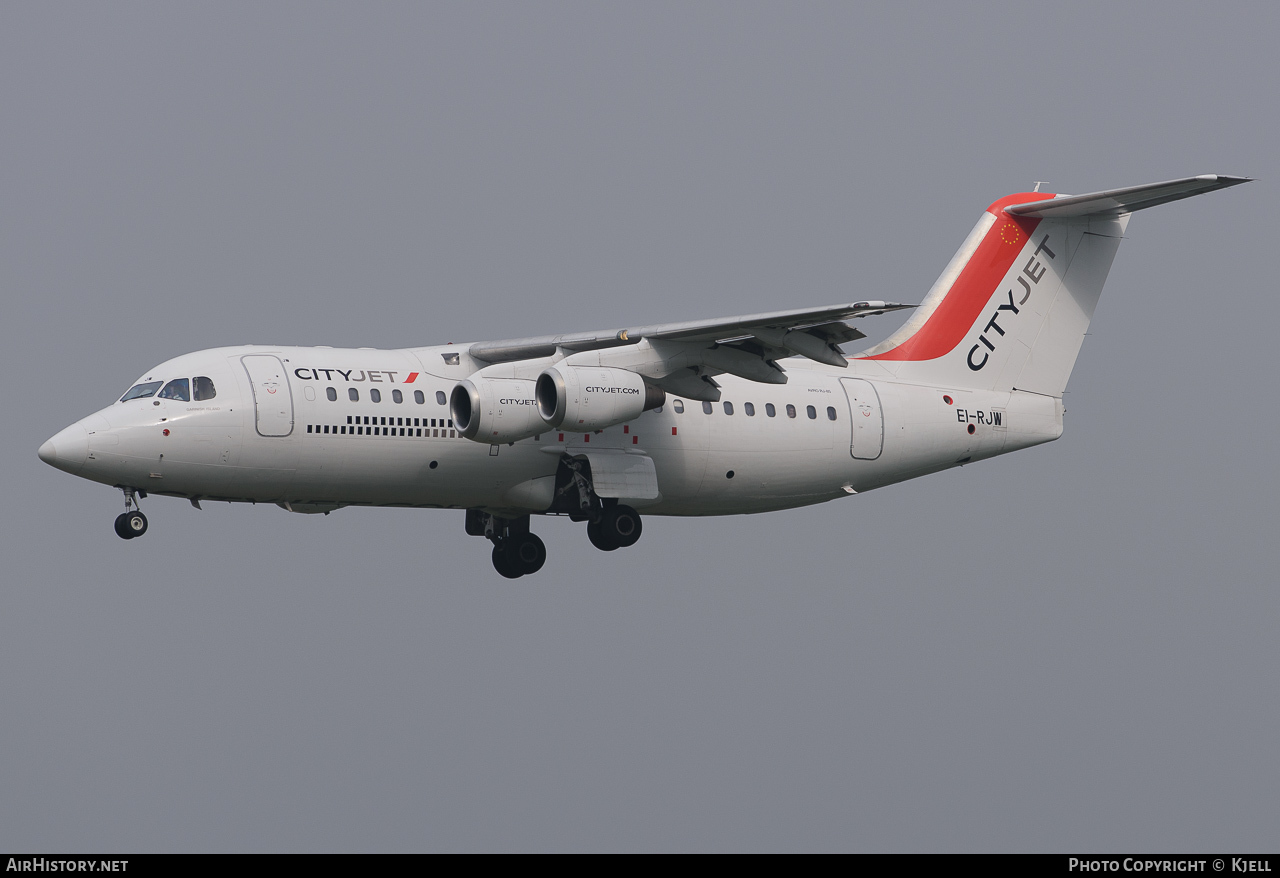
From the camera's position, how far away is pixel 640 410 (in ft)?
64.6

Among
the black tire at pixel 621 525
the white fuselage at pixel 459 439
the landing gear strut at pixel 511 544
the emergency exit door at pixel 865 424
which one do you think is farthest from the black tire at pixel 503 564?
the emergency exit door at pixel 865 424

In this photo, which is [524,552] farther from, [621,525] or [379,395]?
Answer: [379,395]

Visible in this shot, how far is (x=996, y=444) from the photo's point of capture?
2288cm

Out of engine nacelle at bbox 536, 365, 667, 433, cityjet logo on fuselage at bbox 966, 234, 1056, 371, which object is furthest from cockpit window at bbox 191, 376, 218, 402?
cityjet logo on fuselage at bbox 966, 234, 1056, 371

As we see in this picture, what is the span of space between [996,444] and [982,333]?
1.38 m

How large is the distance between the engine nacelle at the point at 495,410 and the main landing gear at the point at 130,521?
3285 millimetres

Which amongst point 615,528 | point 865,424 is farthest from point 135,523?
point 865,424

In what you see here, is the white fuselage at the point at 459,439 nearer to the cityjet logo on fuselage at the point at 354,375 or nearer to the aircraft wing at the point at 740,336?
the cityjet logo on fuselage at the point at 354,375

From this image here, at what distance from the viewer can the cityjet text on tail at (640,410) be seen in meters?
19.1

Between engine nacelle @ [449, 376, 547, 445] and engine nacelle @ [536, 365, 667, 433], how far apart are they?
0.16m

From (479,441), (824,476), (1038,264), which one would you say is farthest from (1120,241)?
(479,441)

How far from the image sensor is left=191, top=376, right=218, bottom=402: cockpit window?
62.6 feet

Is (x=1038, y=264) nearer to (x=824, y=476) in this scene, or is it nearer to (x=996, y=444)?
(x=996, y=444)

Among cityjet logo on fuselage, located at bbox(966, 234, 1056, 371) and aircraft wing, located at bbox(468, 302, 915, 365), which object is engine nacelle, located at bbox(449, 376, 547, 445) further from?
cityjet logo on fuselage, located at bbox(966, 234, 1056, 371)
